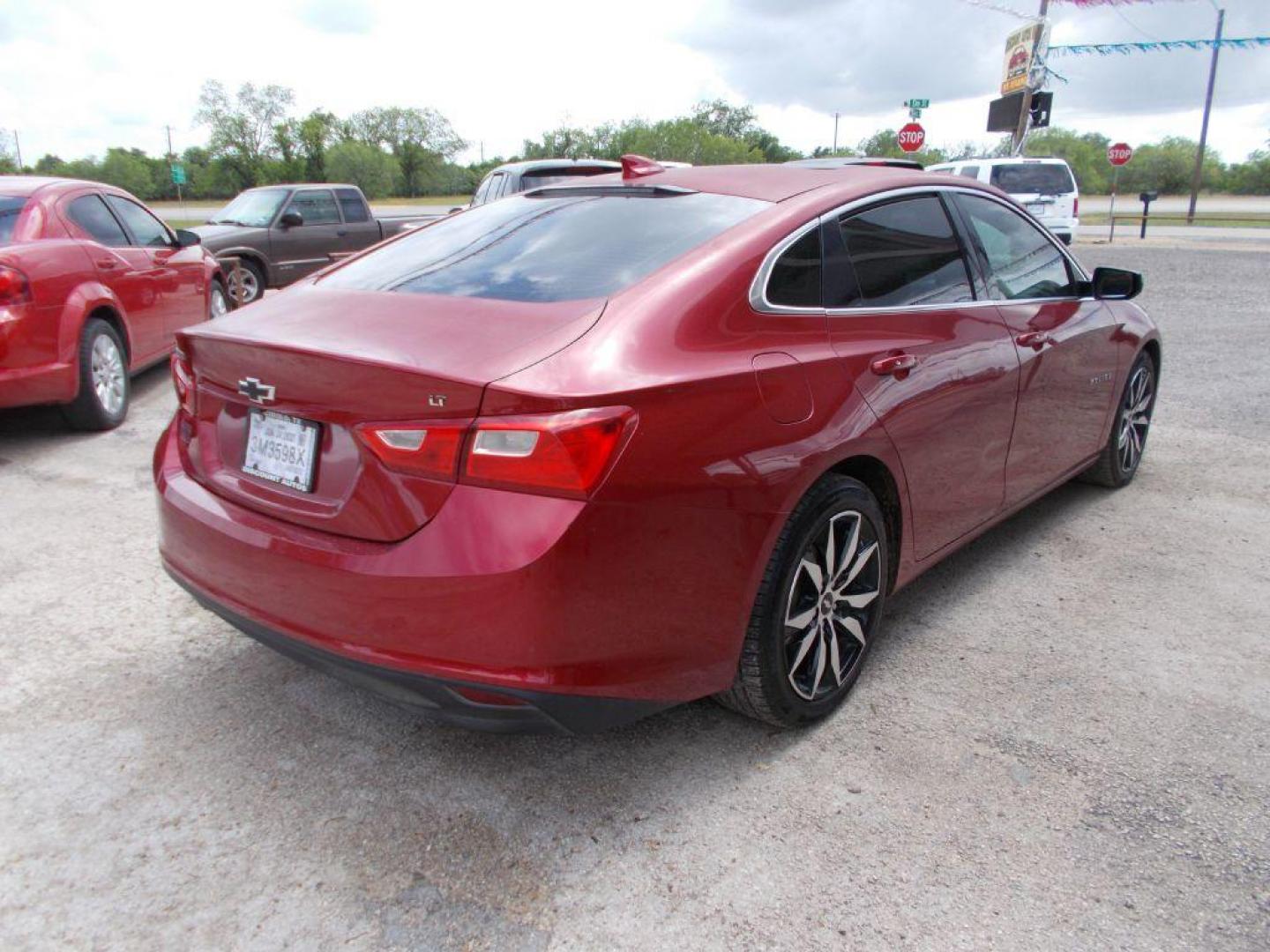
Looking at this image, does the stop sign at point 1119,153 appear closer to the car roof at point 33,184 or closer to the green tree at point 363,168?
the car roof at point 33,184

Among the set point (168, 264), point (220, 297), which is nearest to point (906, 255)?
point (168, 264)

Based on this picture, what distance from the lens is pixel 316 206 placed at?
13414 millimetres

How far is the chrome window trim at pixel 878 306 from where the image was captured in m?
2.63

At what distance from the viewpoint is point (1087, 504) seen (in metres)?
4.93

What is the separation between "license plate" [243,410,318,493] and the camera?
239 cm

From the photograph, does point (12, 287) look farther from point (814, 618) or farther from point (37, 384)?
point (814, 618)

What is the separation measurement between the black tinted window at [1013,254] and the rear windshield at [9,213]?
5454mm

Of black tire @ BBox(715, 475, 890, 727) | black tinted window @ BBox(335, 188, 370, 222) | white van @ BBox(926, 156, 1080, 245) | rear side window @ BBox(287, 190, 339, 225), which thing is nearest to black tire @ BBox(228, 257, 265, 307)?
rear side window @ BBox(287, 190, 339, 225)

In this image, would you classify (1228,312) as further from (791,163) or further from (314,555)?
(314,555)

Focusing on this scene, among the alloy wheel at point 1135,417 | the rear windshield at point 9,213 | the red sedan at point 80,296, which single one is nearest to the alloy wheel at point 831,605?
the alloy wheel at point 1135,417

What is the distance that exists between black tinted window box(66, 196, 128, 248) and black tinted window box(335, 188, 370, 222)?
280 inches

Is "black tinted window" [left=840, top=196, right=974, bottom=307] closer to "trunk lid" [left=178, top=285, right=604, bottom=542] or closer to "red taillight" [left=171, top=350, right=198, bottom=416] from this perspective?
"trunk lid" [left=178, top=285, right=604, bottom=542]

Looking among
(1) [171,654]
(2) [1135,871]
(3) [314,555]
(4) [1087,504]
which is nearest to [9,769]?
(1) [171,654]

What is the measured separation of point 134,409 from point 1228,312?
11.8 m
